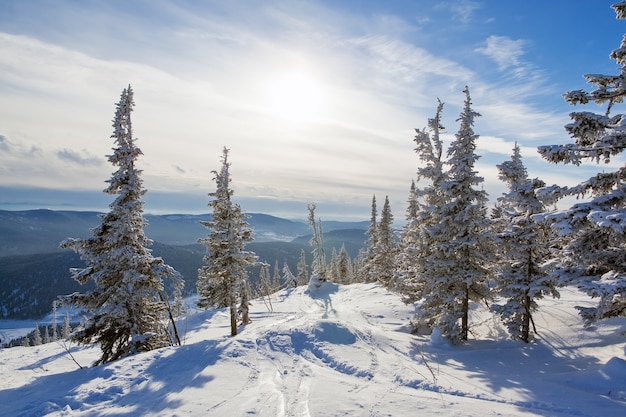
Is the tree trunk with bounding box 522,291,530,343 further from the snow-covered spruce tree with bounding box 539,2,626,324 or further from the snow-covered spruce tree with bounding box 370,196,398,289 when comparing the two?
the snow-covered spruce tree with bounding box 370,196,398,289

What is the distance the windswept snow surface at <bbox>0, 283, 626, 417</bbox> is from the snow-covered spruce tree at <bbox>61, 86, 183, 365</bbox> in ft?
11.2

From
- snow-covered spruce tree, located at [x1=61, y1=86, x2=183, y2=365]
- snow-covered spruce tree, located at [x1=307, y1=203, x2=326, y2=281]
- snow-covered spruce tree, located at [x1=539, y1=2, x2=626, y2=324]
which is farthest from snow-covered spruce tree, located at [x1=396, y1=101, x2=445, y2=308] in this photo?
snow-covered spruce tree, located at [x1=307, y1=203, x2=326, y2=281]

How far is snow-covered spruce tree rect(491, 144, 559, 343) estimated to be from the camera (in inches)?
631

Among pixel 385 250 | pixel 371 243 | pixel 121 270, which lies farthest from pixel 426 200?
pixel 371 243

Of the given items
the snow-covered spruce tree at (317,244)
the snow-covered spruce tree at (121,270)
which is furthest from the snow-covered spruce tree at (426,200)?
the snow-covered spruce tree at (317,244)

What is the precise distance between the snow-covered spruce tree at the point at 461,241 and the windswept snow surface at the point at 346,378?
2.00 metres

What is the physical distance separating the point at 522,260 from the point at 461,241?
3160 mm

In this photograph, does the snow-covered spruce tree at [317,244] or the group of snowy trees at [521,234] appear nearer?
the group of snowy trees at [521,234]

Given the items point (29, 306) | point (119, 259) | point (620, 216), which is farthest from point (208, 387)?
point (29, 306)

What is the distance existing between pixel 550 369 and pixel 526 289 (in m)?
4.04

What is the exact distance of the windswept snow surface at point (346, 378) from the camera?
8812 mm

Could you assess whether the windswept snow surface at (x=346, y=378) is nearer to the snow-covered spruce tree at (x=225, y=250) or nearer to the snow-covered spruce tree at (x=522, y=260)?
the snow-covered spruce tree at (x=522, y=260)

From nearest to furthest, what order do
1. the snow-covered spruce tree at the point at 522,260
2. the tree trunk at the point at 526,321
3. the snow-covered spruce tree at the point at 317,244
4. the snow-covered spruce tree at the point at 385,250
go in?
1. the snow-covered spruce tree at the point at 522,260
2. the tree trunk at the point at 526,321
3. the snow-covered spruce tree at the point at 385,250
4. the snow-covered spruce tree at the point at 317,244

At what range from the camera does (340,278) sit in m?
72.8
